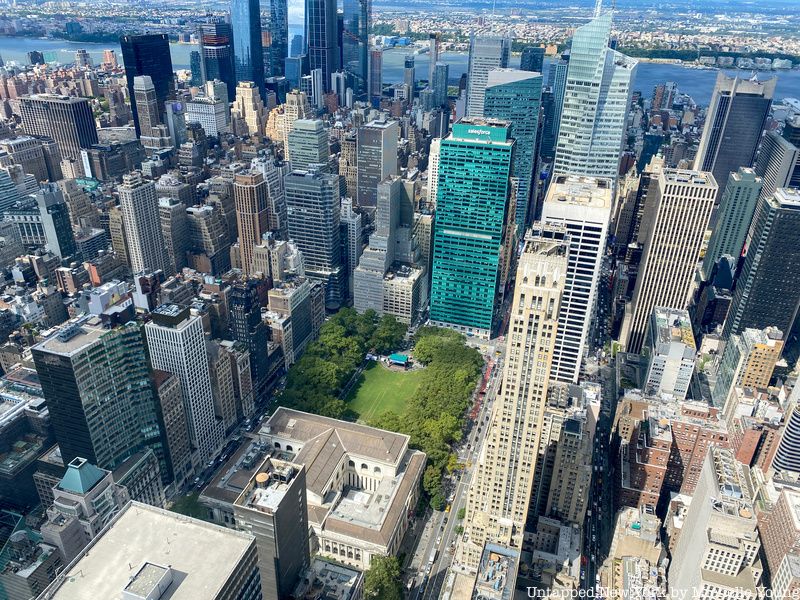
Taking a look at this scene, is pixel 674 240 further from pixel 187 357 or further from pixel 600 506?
pixel 187 357

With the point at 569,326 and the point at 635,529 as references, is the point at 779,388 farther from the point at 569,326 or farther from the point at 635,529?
the point at 635,529

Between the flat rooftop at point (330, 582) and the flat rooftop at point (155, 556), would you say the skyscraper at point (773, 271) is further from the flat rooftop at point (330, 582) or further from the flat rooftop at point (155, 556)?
the flat rooftop at point (155, 556)

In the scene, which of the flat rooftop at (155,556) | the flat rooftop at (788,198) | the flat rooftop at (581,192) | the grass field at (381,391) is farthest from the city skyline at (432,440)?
the flat rooftop at (581,192)

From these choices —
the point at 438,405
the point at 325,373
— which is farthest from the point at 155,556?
the point at 325,373

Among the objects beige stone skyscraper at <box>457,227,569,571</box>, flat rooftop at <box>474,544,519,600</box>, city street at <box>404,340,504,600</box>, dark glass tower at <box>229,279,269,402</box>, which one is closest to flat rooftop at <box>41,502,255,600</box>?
flat rooftop at <box>474,544,519,600</box>

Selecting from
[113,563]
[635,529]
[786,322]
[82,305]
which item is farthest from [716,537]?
[82,305]

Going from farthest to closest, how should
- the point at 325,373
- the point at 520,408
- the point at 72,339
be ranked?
1. the point at 325,373
2. the point at 72,339
3. the point at 520,408

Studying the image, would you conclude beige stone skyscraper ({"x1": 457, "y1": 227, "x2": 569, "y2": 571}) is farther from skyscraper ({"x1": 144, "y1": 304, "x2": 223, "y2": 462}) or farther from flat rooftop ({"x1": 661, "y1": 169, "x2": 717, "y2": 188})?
flat rooftop ({"x1": 661, "y1": 169, "x2": 717, "y2": 188})
